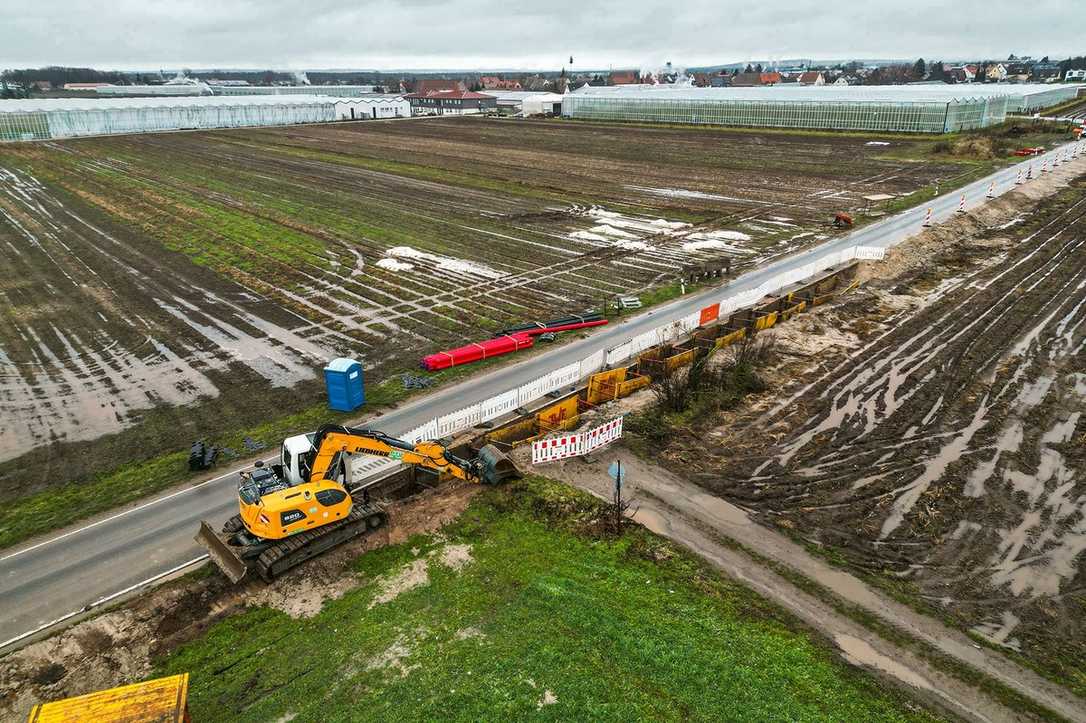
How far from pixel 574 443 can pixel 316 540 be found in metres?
9.42

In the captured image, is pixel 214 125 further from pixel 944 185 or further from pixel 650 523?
pixel 650 523

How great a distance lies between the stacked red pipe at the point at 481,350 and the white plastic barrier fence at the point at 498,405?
4201 mm

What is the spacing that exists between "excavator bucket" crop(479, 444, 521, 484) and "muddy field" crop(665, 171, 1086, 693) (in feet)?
19.5

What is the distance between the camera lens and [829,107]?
10244cm

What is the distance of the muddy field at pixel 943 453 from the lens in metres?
17.3

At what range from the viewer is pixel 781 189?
66.8 metres

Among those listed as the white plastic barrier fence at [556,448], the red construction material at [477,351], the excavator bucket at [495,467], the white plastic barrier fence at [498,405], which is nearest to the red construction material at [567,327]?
the red construction material at [477,351]

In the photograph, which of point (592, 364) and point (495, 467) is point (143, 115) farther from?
point (495, 467)

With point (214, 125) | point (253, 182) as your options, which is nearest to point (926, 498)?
point (253, 182)

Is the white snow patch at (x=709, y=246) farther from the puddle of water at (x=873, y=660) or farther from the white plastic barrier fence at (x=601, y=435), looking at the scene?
the puddle of water at (x=873, y=660)

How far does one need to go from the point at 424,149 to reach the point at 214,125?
190 ft

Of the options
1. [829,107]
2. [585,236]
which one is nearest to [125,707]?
[585,236]

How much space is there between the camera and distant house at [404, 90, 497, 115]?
165m

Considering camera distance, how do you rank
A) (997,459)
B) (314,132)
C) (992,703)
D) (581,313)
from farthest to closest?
(314,132) < (581,313) < (997,459) < (992,703)
